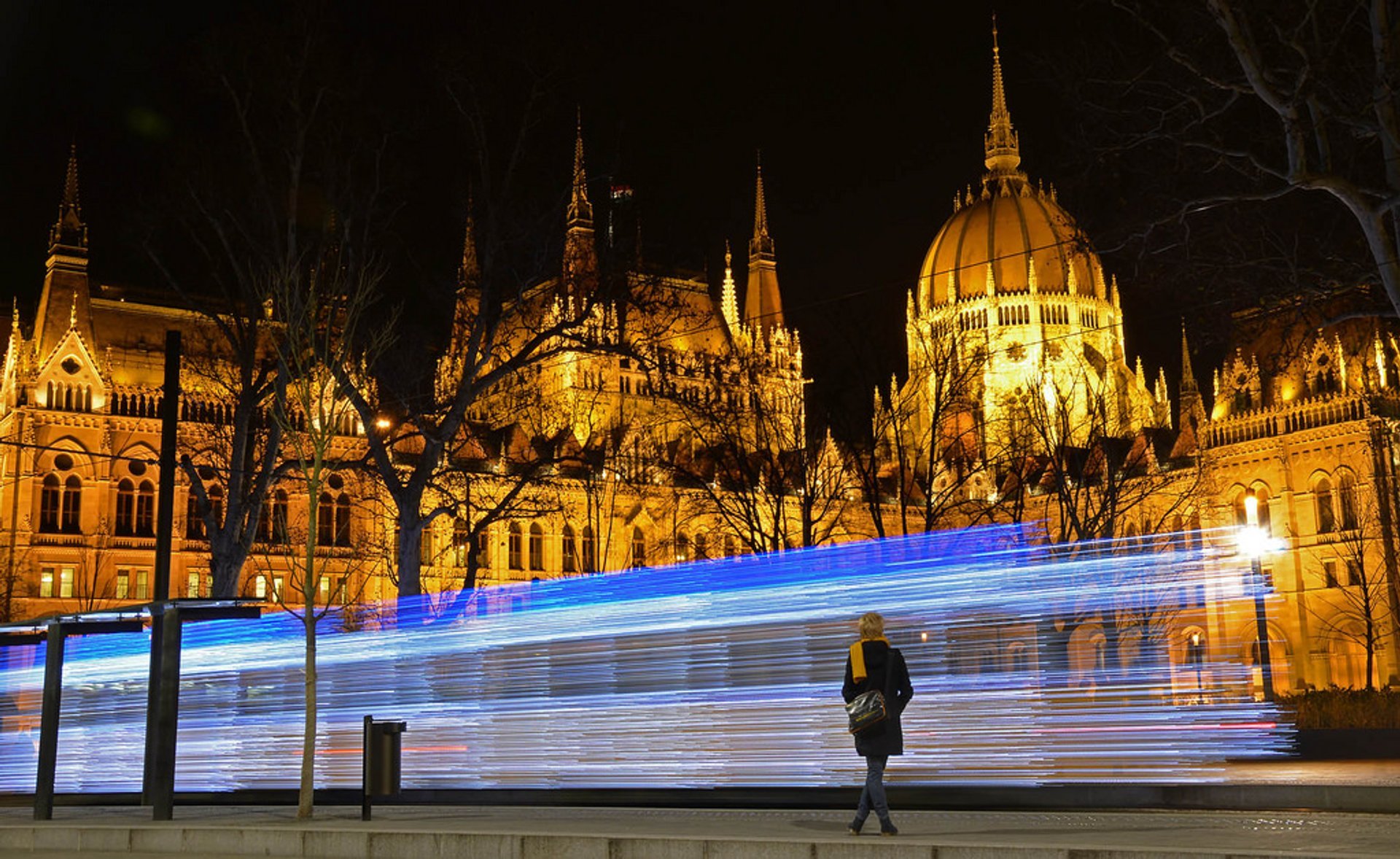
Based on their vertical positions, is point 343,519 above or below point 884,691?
above

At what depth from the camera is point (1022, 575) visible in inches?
631

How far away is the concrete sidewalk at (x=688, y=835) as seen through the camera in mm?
11133

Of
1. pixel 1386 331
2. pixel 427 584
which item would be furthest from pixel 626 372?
pixel 1386 331

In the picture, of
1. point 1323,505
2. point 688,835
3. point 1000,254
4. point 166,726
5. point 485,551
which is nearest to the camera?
point 688,835

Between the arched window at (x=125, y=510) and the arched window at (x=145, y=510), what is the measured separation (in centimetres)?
20

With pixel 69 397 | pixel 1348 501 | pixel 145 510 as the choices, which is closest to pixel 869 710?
pixel 145 510

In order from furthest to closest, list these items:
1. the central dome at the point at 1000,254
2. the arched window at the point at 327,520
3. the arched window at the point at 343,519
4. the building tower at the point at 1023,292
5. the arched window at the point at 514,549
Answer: the central dome at the point at 1000,254 → the building tower at the point at 1023,292 → the arched window at the point at 514,549 → the arched window at the point at 343,519 → the arched window at the point at 327,520

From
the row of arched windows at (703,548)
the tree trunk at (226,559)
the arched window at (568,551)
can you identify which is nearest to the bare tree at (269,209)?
the tree trunk at (226,559)

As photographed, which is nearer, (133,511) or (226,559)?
(226,559)

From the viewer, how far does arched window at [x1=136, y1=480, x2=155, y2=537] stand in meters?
71.3

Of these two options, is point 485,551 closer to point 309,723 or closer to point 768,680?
point 309,723

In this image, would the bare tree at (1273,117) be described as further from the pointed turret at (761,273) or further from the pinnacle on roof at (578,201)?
the pointed turret at (761,273)

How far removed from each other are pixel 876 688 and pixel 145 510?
6463 cm

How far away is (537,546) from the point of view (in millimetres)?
84000
